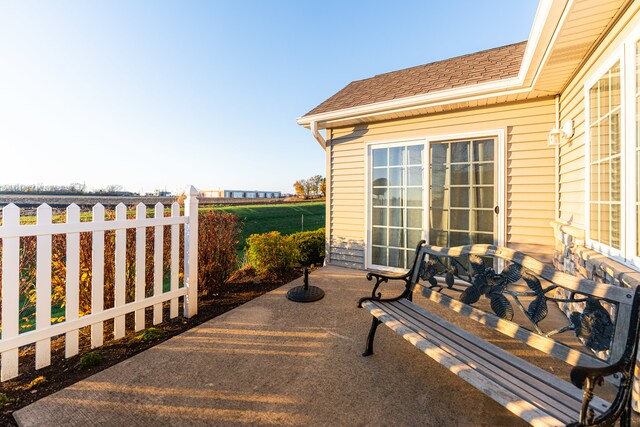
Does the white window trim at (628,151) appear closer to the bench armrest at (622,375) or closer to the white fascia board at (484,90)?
the white fascia board at (484,90)

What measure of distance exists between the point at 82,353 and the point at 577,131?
16.7 feet

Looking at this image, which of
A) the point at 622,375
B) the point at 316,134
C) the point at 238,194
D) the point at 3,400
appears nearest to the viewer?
the point at 622,375

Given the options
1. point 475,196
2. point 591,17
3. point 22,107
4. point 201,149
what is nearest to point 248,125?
point 201,149

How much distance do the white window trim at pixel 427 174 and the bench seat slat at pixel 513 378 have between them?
2.70 meters

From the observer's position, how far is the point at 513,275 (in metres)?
1.76

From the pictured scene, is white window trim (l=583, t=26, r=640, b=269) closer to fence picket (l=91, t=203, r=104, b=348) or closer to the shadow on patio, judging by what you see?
the shadow on patio

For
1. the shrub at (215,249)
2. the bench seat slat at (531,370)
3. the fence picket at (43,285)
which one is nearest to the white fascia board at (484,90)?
the shrub at (215,249)

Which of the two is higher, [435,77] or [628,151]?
[435,77]

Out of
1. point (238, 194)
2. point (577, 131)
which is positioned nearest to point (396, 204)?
point (577, 131)

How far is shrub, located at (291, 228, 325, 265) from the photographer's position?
578cm

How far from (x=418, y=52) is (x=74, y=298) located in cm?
922

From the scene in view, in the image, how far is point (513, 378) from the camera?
136 centimetres

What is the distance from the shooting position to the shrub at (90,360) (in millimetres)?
2072

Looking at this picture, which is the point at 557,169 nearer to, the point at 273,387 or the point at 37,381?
the point at 273,387
